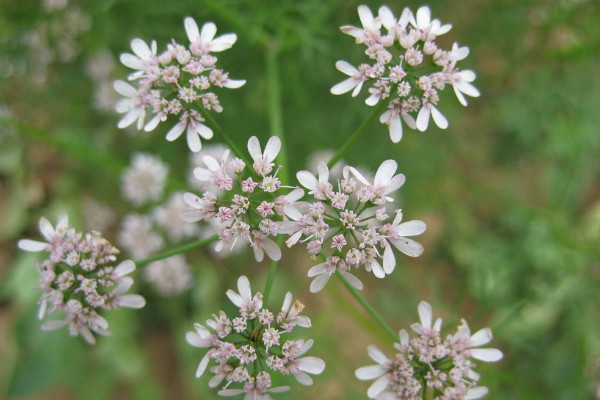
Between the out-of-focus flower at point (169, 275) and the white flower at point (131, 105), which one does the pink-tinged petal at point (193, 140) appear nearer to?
the white flower at point (131, 105)

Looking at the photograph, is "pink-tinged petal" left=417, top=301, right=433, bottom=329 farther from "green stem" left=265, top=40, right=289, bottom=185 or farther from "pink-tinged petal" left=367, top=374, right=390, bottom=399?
"green stem" left=265, top=40, right=289, bottom=185

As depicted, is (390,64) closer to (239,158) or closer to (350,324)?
(239,158)

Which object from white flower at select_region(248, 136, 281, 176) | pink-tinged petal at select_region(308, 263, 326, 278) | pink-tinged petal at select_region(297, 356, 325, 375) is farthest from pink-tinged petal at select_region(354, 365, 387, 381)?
white flower at select_region(248, 136, 281, 176)

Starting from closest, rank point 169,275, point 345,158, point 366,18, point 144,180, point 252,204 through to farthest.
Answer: point 252,204 → point 366,18 → point 144,180 → point 169,275 → point 345,158

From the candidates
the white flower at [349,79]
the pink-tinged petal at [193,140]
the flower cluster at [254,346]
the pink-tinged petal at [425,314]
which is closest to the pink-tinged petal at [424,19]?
the white flower at [349,79]

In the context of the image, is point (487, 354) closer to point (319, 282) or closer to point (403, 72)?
point (319, 282)

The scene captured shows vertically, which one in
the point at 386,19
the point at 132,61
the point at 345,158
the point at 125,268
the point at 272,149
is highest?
the point at 345,158

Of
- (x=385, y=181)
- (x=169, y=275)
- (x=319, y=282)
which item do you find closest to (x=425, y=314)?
(x=319, y=282)

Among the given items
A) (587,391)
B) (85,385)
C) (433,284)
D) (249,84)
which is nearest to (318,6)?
(249,84)
